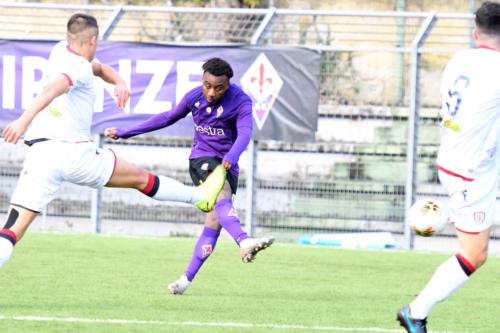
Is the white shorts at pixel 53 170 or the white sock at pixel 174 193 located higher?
the white shorts at pixel 53 170

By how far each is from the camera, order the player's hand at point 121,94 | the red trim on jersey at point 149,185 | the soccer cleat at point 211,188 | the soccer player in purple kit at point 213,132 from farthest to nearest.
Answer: the soccer player in purple kit at point 213,132 → the soccer cleat at point 211,188 → the red trim on jersey at point 149,185 → the player's hand at point 121,94

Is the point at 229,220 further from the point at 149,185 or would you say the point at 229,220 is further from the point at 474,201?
the point at 474,201

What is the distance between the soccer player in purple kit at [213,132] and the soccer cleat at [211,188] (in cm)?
28

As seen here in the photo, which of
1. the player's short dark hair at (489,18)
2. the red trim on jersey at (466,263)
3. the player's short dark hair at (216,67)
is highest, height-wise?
the player's short dark hair at (489,18)

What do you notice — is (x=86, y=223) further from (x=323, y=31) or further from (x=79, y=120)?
(x=79, y=120)

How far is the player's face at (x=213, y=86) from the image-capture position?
10609 millimetres

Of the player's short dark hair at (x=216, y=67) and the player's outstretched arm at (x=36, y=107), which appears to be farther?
the player's short dark hair at (x=216, y=67)

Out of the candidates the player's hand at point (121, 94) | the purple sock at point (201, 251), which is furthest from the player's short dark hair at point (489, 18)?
the purple sock at point (201, 251)

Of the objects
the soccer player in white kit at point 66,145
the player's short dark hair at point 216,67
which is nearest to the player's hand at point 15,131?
the soccer player in white kit at point 66,145

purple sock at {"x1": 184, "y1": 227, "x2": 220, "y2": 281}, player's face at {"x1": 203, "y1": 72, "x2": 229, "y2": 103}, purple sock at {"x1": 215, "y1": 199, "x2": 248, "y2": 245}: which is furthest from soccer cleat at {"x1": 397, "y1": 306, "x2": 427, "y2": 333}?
player's face at {"x1": 203, "y1": 72, "x2": 229, "y2": 103}

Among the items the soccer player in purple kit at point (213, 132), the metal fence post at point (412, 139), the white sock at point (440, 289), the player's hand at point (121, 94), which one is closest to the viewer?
the white sock at point (440, 289)

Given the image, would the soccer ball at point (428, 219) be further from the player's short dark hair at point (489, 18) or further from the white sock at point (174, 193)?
the white sock at point (174, 193)

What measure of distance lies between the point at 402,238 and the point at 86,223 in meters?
4.33

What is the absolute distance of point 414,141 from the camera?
54.9 ft
